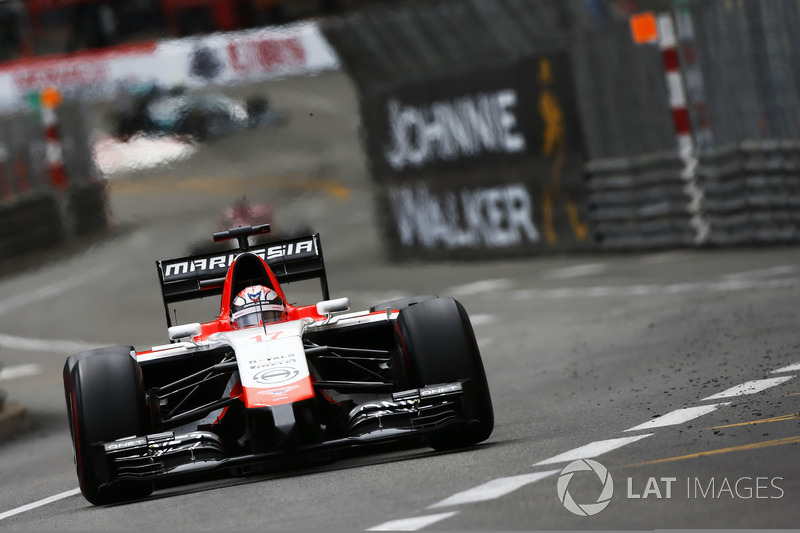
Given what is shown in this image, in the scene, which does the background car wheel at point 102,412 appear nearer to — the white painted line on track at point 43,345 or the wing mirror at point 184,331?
the wing mirror at point 184,331

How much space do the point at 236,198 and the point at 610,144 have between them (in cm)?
903

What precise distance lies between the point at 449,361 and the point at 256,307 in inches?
58.4

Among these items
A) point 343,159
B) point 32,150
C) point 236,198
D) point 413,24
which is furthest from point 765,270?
point 32,150

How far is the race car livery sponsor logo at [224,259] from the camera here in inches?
390

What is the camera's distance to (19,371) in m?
17.7

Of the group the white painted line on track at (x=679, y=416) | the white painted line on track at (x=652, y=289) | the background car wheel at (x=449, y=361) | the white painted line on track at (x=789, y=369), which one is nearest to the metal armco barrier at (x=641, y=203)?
the white painted line on track at (x=652, y=289)

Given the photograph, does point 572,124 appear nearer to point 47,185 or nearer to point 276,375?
point 47,185

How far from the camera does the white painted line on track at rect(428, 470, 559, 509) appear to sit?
637 centimetres

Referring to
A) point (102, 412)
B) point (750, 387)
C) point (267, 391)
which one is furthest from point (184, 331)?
point (750, 387)

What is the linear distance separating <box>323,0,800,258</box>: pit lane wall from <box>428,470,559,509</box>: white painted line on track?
10.7 m

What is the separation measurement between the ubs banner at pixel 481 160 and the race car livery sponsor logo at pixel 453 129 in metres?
0.01

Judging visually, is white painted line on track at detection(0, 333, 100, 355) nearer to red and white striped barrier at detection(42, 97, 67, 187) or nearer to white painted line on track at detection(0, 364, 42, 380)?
white painted line on track at detection(0, 364, 42, 380)

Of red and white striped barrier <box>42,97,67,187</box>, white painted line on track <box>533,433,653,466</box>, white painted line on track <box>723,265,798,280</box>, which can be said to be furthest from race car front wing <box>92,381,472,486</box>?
red and white striped barrier <box>42,97,67,187</box>

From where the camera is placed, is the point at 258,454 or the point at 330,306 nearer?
the point at 258,454
